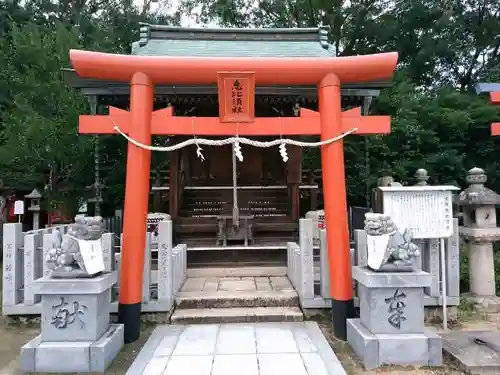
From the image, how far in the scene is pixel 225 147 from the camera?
11750mm

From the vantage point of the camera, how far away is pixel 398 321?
4.31 metres

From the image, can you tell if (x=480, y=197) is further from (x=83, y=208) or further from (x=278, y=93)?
(x=83, y=208)

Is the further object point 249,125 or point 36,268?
point 36,268

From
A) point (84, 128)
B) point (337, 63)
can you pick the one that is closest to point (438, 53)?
point (337, 63)

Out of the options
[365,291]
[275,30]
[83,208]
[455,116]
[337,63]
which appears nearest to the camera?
[365,291]

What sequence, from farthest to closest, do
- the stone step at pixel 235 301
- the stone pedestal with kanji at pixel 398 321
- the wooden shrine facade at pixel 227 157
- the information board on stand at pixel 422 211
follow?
the wooden shrine facade at pixel 227 157
the stone step at pixel 235 301
the information board on stand at pixel 422 211
the stone pedestal with kanji at pixel 398 321

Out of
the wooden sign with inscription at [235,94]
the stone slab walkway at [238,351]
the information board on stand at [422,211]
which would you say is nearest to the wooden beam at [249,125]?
the wooden sign with inscription at [235,94]

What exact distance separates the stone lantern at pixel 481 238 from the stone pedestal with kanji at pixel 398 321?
2492 mm

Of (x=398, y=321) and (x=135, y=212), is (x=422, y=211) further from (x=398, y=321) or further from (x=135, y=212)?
(x=135, y=212)

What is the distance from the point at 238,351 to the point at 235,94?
10.4 ft

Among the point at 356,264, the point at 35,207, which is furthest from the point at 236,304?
the point at 35,207

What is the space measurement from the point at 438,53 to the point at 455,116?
5.58m

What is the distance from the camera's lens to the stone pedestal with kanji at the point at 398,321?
13.8 feet

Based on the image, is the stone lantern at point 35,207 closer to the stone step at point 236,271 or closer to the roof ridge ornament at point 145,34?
the roof ridge ornament at point 145,34
